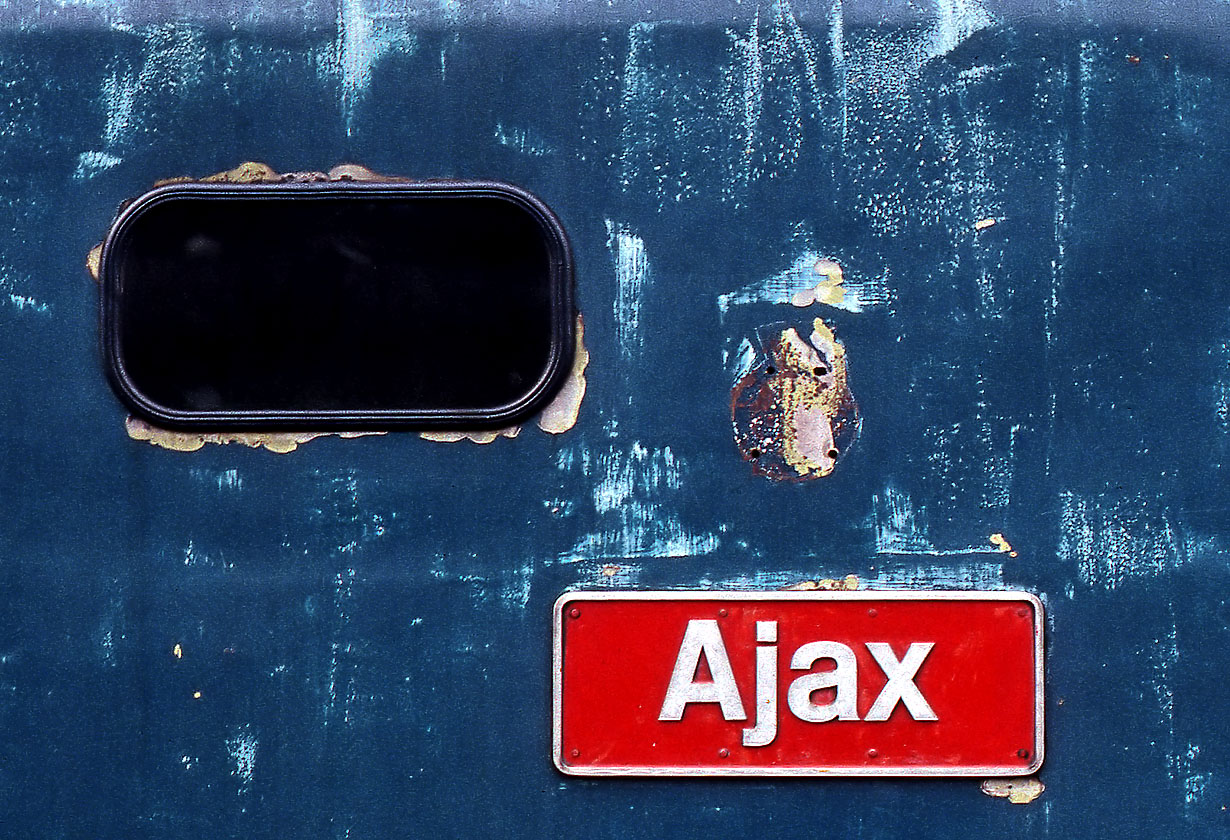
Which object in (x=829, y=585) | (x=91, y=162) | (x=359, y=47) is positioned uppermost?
(x=359, y=47)

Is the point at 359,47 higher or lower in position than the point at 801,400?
higher

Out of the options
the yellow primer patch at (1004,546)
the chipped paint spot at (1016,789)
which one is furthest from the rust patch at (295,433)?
the chipped paint spot at (1016,789)

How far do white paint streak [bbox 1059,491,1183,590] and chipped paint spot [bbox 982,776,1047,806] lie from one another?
10.5 inches

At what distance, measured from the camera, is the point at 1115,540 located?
1516mm

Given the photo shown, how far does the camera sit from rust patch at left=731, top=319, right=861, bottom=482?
5.00 feet

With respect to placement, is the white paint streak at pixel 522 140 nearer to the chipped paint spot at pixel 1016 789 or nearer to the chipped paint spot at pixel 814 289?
the chipped paint spot at pixel 814 289

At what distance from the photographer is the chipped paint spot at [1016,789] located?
4.99 ft

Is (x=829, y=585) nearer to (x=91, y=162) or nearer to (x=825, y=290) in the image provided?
(x=825, y=290)

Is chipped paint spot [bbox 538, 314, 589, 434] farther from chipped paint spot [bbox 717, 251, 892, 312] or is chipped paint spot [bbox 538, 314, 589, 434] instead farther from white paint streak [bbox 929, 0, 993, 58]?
white paint streak [bbox 929, 0, 993, 58]

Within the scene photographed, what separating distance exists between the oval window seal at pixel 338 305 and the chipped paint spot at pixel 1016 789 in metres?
0.76

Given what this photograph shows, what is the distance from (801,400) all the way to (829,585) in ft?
0.79

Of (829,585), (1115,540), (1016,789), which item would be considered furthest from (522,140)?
(1016,789)

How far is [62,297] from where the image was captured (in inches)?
59.9

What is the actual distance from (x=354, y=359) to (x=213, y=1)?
0.51 metres
